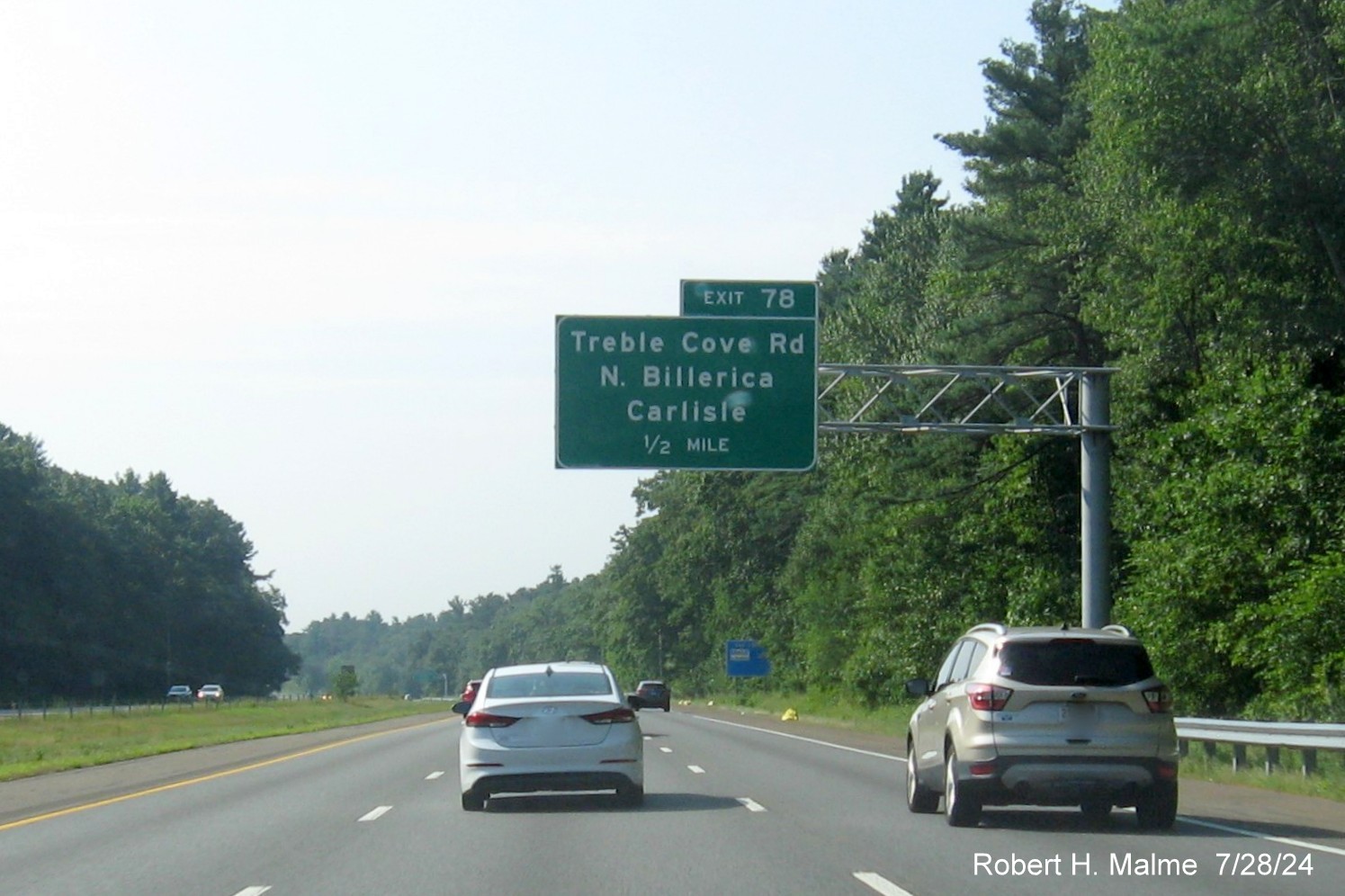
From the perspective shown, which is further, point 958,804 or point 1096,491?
point 1096,491

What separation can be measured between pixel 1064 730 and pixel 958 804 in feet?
3.80

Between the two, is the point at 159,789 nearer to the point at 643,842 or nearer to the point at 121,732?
the point at 643,842

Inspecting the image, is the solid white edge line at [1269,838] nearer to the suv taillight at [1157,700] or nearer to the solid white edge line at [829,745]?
the suv taillight at [1157,700]

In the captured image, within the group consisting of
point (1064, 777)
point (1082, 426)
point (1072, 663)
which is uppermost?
point (1082, 426)

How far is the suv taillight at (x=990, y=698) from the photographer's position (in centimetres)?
1516

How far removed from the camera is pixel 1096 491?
99.4 ft

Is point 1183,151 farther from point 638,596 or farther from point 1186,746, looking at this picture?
point 638,596

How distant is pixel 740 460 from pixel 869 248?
62.7 meters

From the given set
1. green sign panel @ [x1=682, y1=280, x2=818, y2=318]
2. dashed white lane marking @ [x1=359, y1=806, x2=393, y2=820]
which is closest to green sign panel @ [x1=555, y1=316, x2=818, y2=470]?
green sign panel @ [x1=682, y1=280, x2=818, y2=318]

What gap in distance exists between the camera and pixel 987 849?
13.7 metres

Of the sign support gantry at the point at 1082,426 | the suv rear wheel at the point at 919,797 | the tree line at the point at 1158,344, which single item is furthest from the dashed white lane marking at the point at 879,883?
the sign support gantry at the point at 1082,426

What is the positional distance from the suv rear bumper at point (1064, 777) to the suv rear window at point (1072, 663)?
69 centimetres

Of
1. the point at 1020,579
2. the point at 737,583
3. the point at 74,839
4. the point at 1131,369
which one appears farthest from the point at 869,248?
the point at 74,839

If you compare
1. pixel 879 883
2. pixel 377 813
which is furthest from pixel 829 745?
pixel 879 883
